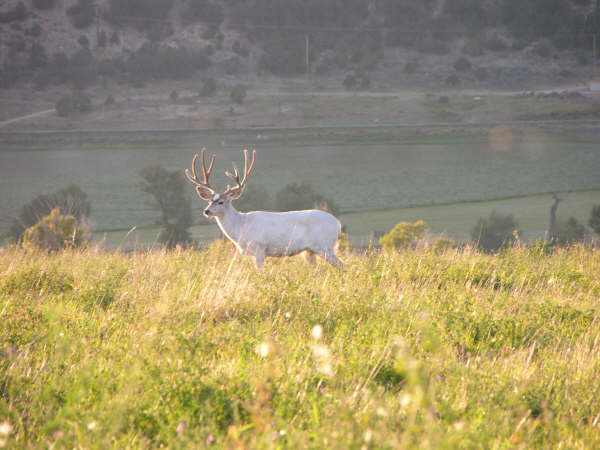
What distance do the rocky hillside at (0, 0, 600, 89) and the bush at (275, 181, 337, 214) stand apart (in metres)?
65.2

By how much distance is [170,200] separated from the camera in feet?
166

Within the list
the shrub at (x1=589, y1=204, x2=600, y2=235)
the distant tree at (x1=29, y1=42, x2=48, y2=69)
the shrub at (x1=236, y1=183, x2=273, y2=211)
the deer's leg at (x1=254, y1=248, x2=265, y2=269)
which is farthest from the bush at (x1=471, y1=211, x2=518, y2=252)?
the distant tree at (x1=29, y1=42, x2=48, y2=69)

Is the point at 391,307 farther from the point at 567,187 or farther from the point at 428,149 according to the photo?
the point at 428,149

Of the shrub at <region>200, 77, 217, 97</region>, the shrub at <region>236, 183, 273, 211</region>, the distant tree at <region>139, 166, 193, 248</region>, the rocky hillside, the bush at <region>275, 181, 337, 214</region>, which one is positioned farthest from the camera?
the rocky hillside

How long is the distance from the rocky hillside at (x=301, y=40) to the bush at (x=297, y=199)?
65243 mm

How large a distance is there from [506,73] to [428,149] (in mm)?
46065

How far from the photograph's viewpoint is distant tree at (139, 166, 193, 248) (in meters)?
48.3

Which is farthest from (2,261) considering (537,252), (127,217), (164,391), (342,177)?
(342,177)

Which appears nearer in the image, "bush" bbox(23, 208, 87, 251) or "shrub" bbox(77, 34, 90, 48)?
"bush" bbox(23, 208, 87, 251)

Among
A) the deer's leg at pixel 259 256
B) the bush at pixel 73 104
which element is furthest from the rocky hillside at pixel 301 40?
the deer's leg at pixel 259 256

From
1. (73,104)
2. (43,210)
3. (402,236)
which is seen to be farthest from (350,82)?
(402,236)

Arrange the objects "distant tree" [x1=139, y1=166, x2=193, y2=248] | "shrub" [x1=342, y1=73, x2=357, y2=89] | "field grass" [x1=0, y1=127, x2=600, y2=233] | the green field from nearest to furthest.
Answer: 1. "distant tree" [x1=139, y1=166, x2=193, y2=248]
2. the green field
3. "field grass" [x1=0, y1=127, x2=600, y2=233]
4. "shrub" [x1=342, y1=73, x2=357, y2=89]

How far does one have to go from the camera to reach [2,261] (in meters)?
Answer: 7.61

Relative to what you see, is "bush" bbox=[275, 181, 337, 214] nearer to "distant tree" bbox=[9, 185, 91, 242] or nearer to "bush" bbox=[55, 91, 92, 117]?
"distant tree" bbox=[9, 185, 91, 242]
